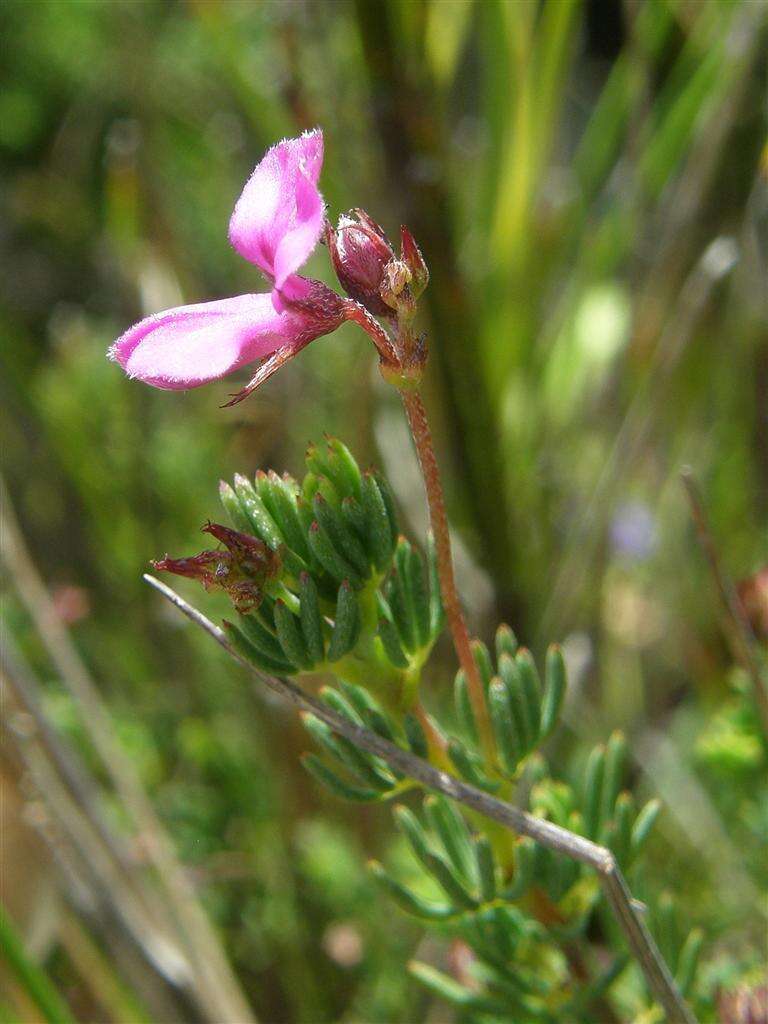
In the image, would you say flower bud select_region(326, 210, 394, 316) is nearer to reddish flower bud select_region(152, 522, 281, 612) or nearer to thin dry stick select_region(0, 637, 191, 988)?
reddish flower bud select_region(152, 522, 281, 612)

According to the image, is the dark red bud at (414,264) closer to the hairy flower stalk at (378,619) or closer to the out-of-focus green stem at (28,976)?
the hairy flower stalk at (378,619)

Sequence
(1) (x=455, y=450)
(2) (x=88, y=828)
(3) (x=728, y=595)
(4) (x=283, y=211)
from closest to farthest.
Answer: (4) (x=283, y=211), (3) (x=728, y=595), (2) (x=88, y=828), (1) (x=455, y=450)

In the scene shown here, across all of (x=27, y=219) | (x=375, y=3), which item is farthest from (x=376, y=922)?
(x=27, y=219)

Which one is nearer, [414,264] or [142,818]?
[414,264]

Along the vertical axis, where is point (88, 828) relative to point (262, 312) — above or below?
below

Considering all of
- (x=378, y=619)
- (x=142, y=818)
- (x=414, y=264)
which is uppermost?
(x=414, y=264)

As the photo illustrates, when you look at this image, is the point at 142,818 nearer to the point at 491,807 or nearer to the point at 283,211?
the point at 491,807

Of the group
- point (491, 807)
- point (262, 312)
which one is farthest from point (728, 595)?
point (262, 312)

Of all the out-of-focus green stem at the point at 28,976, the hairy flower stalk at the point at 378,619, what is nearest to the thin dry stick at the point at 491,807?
the hairy flower stalk at the point at 378,619
